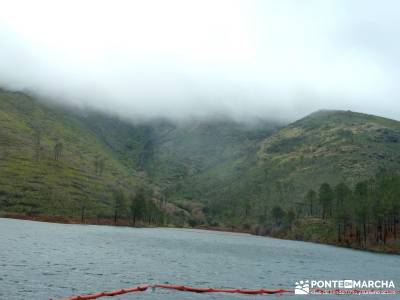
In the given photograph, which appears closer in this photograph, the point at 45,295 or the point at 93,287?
the point at 45,295

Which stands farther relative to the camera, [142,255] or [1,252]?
[142,255]

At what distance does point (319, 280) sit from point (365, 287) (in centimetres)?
1003

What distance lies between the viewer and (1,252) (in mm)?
95562

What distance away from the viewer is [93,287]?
65938 millimetres

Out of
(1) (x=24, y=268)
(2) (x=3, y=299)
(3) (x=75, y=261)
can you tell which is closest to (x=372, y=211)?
(3) (x=75, y=261)

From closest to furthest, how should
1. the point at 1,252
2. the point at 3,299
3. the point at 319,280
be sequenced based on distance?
the point at 3,299
the point at 319,280
the point at 1,252

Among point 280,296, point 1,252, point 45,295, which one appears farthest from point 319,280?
point 1,252

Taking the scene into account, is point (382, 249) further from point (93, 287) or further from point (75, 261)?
point (93, 287)

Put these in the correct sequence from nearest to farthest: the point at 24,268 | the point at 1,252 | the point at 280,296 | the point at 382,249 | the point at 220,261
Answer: the point at 280,296, the point at 24,268, the point at 1,252, the point at 220,261, the point at 382,249

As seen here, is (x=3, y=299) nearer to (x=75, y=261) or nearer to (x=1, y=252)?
(x=75, y=261)

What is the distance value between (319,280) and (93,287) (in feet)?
144

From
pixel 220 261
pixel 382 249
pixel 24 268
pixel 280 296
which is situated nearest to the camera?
pixel 280 296

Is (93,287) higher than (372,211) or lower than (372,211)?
lower

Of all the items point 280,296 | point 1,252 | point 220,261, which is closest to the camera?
point 280,296
